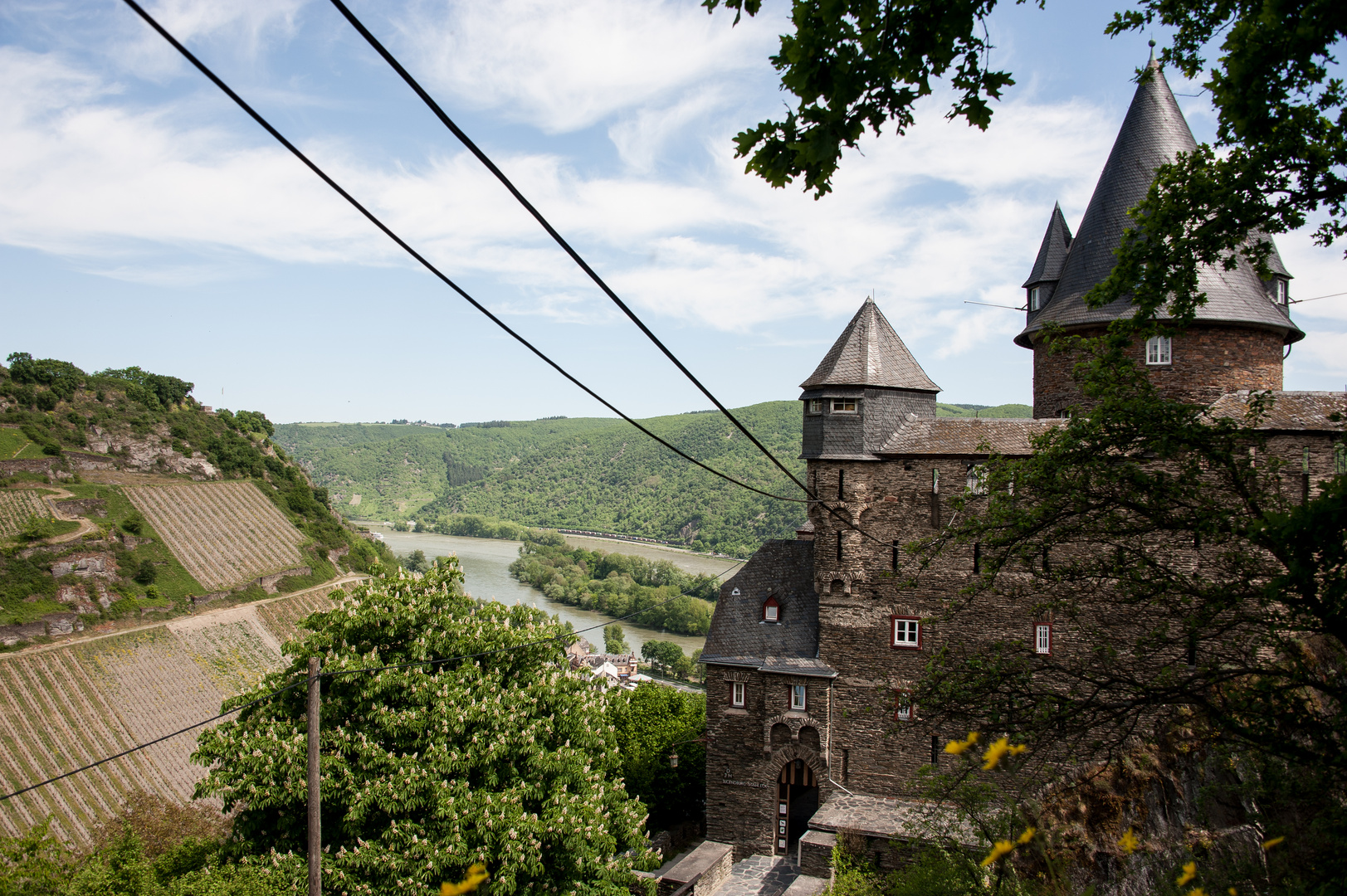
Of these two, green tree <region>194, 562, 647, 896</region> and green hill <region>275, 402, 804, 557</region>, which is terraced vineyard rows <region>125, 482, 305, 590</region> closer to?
green tree <region>194, 562, 647, 896</region>

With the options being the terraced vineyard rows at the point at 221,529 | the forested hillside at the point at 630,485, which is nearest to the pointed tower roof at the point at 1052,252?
the terraced vineyard rows at the point at 221,529

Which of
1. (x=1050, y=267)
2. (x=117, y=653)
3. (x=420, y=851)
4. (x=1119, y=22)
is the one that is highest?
(x=1050, y=267)

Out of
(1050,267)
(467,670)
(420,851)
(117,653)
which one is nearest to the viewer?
(420,851)

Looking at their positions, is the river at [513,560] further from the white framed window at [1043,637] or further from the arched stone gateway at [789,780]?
the white framed window at [1043,637]

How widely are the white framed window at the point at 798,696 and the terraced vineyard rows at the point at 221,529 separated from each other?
40144 mm

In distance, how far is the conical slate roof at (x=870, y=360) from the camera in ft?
63.7

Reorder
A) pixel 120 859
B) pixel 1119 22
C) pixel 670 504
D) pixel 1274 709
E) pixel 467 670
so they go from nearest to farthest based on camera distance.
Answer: pixel 1274 709
pixel 1119 22
pixel 120 859
pixel 467 670
pixel 670 504

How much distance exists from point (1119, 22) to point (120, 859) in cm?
1517

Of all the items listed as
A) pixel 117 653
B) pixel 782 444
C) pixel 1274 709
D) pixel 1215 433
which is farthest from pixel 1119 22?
pixel 782 444

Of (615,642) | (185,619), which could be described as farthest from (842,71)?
(615,642)

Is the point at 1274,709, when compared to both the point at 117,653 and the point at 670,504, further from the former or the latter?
the point at 670,504

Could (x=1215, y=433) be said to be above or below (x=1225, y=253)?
below

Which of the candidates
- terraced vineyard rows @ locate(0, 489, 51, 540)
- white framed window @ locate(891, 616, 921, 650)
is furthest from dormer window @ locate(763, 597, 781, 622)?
terraced vineyard rows @ locate(0, 489, 51, 540)

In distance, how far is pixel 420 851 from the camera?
12.2 metres
